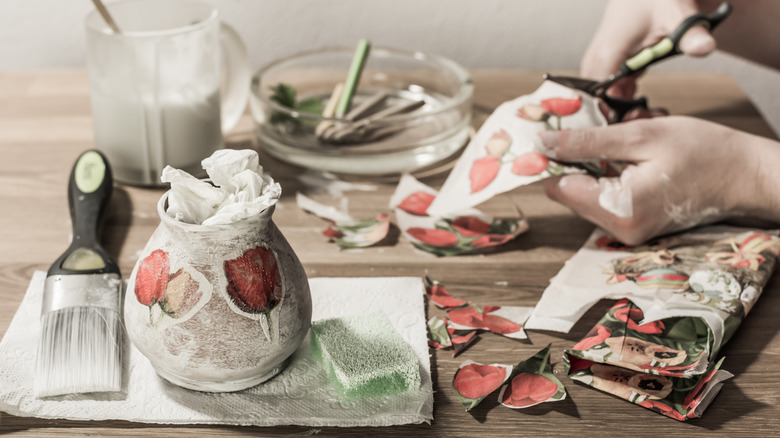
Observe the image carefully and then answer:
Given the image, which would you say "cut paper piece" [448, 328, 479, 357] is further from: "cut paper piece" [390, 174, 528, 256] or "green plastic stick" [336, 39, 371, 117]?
"green plastic stick" [336, 39, 371, 117]

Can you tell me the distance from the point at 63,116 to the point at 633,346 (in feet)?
2.33

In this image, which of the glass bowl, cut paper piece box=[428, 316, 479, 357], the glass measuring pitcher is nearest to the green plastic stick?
the glass bowl

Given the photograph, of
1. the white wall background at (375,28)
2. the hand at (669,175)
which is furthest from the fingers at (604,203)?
the white wall background at (375,28)

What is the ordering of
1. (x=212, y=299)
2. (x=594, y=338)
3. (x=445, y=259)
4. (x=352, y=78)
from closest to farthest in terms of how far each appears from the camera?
1. (x=212, y=299)
2. (x=594, y=338)
3. (x=445, y=259)
4. (x=352, y=78)

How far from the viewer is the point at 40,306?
0.58 m

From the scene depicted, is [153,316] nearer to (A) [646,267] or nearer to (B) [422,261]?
(B) [422,261]

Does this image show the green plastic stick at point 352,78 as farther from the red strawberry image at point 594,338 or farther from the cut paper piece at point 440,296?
the red strawberry image at point 594,338

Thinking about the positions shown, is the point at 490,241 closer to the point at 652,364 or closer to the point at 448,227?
the point at 448,227

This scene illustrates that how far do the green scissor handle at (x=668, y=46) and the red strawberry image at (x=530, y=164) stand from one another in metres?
0.14

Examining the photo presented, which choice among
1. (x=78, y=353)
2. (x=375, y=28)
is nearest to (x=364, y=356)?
(x=78, y=353)

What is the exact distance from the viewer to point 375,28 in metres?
1.20

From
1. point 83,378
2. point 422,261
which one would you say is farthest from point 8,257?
point 422,261

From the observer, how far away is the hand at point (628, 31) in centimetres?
89

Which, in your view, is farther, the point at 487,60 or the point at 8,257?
the point at 487,60
